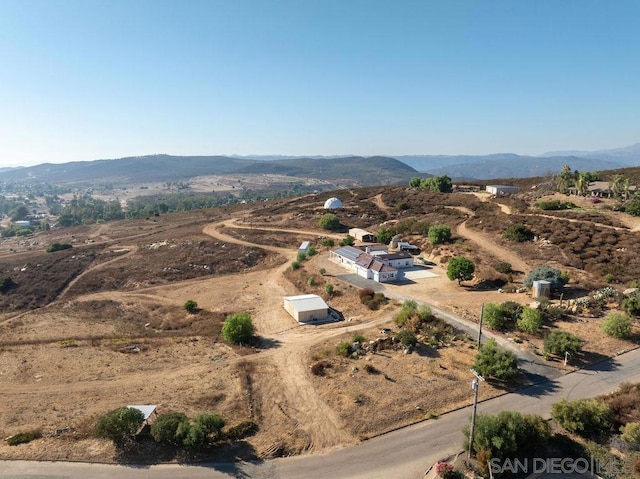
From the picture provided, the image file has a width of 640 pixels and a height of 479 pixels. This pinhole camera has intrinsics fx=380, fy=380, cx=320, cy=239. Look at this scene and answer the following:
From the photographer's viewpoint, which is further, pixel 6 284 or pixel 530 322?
pixel 6 284

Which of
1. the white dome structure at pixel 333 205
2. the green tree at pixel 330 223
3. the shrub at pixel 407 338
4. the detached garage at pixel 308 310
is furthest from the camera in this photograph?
the white dome structure at pixel 333 205

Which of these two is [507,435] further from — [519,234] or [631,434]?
[519,234]

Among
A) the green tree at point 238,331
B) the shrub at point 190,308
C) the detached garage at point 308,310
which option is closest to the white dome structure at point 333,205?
the shrub at point 190,308

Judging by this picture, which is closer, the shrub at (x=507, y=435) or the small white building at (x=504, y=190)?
the shrub at (x=507, y=435)

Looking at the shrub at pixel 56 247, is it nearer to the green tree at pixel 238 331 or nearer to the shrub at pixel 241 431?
the green tree at pixel 238 331

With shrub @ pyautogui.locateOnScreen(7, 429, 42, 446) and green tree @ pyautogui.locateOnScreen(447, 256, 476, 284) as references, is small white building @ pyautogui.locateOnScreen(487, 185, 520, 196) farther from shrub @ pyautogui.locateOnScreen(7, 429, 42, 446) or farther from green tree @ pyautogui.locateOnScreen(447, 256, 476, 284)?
shrub @ pyautogui.locateOnScreen(7, 429, 42, 446)

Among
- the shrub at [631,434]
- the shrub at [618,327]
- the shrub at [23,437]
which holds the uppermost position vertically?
the shrub at [618,327]

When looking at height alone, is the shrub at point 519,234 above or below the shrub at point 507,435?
above

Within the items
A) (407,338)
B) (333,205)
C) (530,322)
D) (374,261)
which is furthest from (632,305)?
(333,205)
